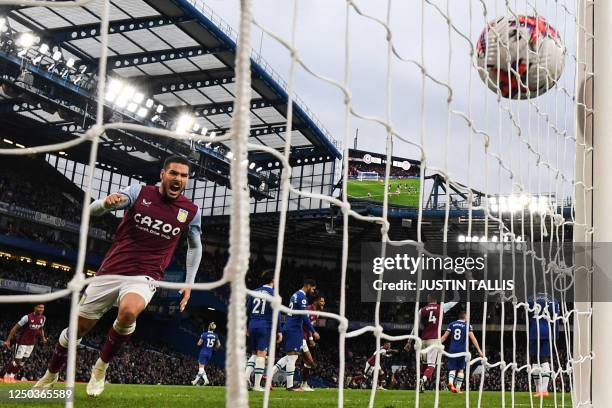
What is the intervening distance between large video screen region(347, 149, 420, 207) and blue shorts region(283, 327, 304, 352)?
50.3ft

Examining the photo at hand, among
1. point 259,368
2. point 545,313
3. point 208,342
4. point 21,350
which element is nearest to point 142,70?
point 208,342

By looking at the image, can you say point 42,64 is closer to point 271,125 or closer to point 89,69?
point 89,69

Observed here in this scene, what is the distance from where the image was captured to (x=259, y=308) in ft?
28.1

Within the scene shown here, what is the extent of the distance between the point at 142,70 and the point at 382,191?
10181 mm

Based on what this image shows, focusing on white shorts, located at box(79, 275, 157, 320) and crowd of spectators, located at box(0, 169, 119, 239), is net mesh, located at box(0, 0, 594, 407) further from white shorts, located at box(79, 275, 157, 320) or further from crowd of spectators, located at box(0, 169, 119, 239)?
crowd of spectators, located at box(0, 169, 119, 239)

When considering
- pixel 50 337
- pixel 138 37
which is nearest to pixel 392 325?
pixel 50 337

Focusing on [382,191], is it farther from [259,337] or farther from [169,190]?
[169,190]

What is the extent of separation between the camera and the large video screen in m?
24.9

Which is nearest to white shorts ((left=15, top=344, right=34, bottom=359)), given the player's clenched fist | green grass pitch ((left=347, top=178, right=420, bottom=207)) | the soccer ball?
the player's clenched fist

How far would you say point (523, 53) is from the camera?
3365 millimetres

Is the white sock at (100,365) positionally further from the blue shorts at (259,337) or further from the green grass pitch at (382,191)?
the green grass pitch at (382,191)

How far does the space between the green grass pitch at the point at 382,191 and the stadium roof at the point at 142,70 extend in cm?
287

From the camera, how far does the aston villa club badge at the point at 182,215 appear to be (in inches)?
176

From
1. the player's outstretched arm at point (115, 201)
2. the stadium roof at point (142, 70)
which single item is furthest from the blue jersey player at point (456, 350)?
the stadium roof at point (142, 70)
